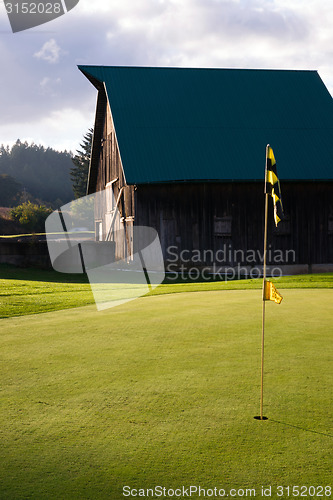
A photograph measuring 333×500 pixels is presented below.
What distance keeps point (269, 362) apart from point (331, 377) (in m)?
0.85

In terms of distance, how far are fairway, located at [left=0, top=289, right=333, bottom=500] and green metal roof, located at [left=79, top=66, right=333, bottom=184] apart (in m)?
16.8

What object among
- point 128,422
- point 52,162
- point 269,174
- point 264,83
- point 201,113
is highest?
point 52,162

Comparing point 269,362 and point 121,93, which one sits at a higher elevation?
point 121,93

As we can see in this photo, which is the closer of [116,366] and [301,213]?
[116,366]

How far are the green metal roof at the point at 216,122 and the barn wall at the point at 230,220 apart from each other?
986mm

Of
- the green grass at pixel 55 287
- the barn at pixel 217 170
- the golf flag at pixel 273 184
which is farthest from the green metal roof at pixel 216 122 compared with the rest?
the golf flag at pixel 273 184

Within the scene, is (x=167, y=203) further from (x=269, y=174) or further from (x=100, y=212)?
(x=269, y=174)

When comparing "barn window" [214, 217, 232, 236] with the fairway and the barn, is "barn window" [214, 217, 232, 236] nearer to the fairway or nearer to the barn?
the barn

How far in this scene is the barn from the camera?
2483 centimetres

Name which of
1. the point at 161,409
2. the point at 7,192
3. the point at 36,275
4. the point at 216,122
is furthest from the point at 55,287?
the point at 7,192

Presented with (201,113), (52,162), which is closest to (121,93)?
(201,113)

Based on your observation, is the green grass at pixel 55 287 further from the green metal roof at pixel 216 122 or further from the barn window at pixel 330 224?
the green metal roof at pixel 216 122

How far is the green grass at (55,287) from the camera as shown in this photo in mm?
13938

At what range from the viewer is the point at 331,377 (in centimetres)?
567
